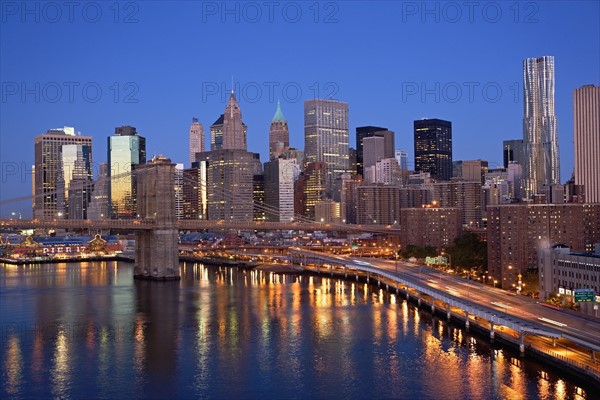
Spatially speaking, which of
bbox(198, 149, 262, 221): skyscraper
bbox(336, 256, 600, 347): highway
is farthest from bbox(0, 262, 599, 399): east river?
bbox(198, 149, 262, 221): skyscraper

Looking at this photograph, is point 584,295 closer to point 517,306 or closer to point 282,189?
point 517,306

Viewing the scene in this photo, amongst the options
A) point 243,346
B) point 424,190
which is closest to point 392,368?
point 243,346

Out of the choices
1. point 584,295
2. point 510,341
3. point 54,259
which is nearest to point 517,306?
point 584,295

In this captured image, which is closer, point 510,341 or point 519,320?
point 519,320

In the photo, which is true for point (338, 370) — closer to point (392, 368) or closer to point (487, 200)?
point (392, 368)

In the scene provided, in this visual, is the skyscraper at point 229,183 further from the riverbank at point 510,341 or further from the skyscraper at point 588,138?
the riverbank at point 510,341

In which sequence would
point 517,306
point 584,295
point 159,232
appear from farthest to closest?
point 159,232 → point 517,306 → point 584,295
